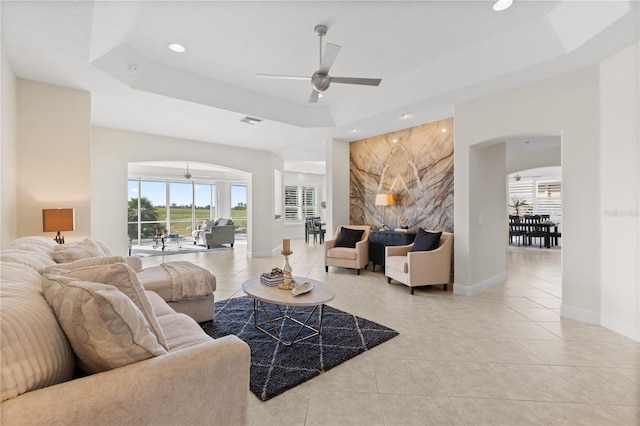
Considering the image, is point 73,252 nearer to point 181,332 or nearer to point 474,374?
point 181,332

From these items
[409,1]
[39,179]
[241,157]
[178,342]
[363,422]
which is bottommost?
[363,422]

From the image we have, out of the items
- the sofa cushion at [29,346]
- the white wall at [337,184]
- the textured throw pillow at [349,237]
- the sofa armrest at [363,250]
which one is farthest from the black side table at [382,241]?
the sofa cushion at [29,346]

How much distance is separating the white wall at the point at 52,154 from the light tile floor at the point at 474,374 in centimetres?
353

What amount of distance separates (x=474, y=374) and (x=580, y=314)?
196cm

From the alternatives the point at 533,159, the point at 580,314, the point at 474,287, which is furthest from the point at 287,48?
the point at 533,159

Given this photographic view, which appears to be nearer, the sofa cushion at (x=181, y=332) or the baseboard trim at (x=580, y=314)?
the sofa cushion at (x=181, y=332)

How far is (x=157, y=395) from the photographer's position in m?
1.05

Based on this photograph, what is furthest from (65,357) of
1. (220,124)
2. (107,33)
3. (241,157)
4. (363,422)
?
(241,157)

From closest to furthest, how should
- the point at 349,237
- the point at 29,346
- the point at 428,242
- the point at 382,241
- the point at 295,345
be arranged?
the point at 29,346
the point at 295,345
the point at 428,242
the point at 382,241
the point at 349,237

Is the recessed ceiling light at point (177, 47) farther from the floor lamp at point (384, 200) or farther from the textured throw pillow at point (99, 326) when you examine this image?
the floor lamp at point (384, 200)

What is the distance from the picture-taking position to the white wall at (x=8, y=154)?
266cm

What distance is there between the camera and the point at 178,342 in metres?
1.55

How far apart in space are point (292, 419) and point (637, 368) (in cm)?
265

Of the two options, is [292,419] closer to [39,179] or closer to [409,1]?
[409,1]
